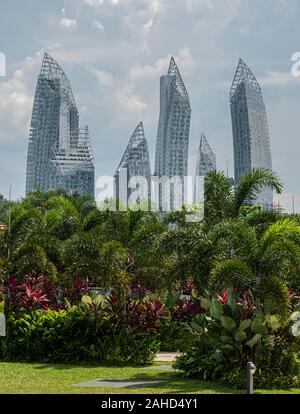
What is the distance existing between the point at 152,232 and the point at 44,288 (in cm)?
393

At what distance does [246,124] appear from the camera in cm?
12762

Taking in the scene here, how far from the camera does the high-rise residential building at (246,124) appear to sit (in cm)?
12556

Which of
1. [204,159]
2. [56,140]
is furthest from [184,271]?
[56,140]

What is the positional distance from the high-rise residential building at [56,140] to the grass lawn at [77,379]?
92.2 metres

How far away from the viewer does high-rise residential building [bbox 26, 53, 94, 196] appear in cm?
10912

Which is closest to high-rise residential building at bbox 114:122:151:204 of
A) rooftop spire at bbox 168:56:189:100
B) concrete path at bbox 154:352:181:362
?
rooftop spire at bbox 168:56:189:100

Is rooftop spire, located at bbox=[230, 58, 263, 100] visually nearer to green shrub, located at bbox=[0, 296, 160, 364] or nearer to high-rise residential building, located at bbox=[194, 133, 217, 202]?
high-rise residential building, located at bbox=[194, 133, 217, 202]

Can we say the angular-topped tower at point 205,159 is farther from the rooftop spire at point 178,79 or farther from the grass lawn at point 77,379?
the grass lawn at point 77,379

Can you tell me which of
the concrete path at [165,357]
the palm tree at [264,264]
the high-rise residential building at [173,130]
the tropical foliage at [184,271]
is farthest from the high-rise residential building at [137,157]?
the palm tree at [264,264]

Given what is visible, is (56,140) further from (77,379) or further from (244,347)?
(244,347)

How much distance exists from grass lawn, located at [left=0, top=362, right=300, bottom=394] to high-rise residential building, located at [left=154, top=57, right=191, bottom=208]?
9449 centimetres
